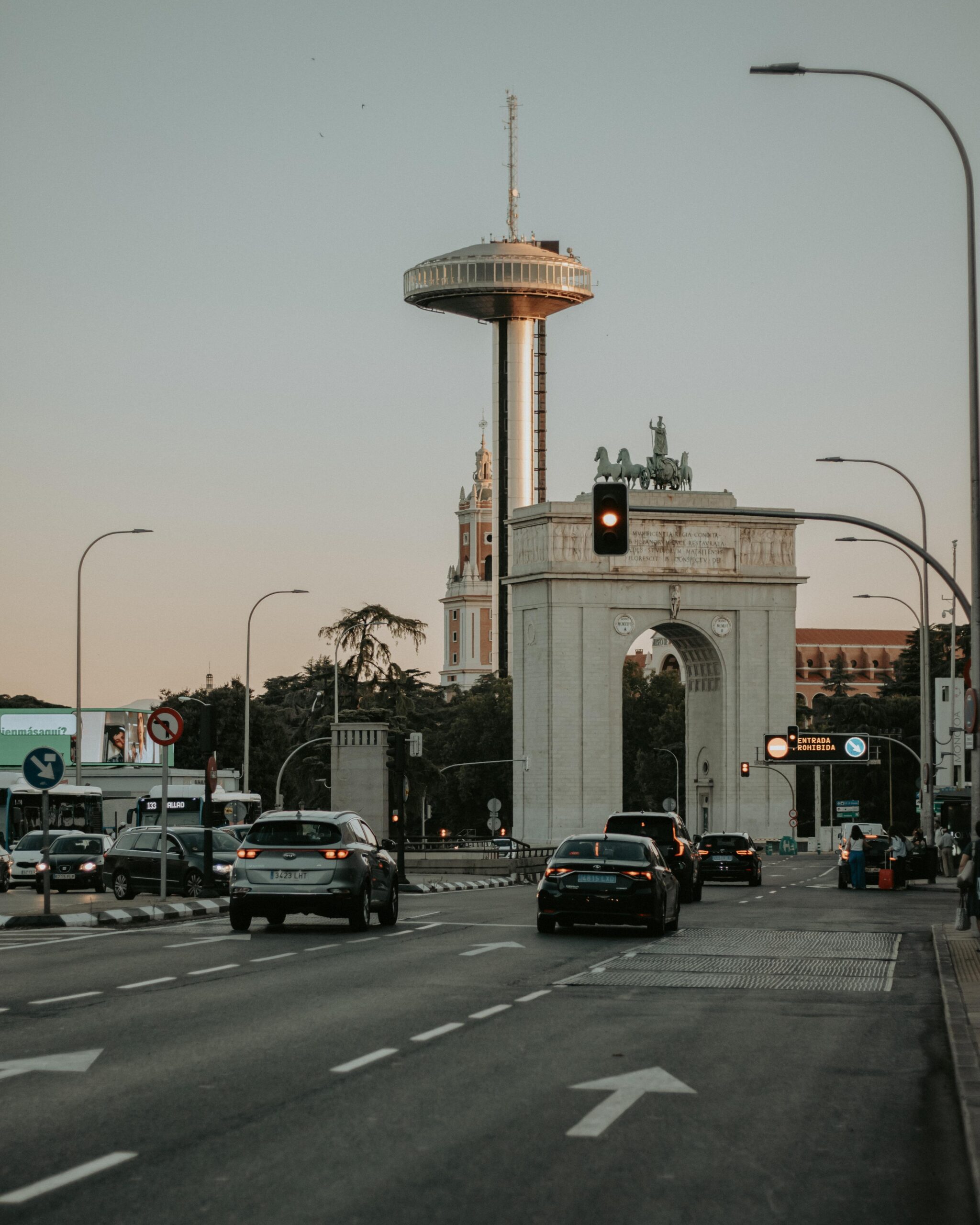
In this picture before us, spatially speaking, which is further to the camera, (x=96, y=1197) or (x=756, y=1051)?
(x=756, y=1051)

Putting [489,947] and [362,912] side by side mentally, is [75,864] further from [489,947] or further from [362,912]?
[489,947]

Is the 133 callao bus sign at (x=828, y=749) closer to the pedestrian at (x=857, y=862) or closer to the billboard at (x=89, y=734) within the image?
the billboard at (x=89, y=734)

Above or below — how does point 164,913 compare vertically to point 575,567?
below

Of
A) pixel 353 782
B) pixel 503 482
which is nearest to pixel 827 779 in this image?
pixel 503 482

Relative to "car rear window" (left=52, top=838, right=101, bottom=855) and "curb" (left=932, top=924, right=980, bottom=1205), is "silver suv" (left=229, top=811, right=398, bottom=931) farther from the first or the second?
"car rear window" (left=52, top=838, right=101, bottom=855)

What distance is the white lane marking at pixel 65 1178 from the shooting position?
7.71 m

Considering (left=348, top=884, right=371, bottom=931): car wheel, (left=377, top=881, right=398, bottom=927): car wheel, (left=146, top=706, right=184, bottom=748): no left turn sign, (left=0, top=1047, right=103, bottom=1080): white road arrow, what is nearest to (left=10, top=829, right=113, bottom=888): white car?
(left=146, top=706, right=184, bottom=748): no left turn sign

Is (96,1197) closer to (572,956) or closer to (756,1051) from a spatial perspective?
(756,1051)

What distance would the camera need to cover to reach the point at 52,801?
178 feet

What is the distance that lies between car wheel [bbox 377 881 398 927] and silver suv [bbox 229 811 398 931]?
1.57 metres

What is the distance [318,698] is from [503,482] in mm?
62089

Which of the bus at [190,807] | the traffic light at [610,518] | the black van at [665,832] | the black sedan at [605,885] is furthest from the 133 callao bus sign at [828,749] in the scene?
the black sedan at [605,885]

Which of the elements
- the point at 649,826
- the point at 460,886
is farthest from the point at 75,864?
the point at 649,826

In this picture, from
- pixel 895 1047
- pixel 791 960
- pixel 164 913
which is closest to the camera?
pixel 895 1047
